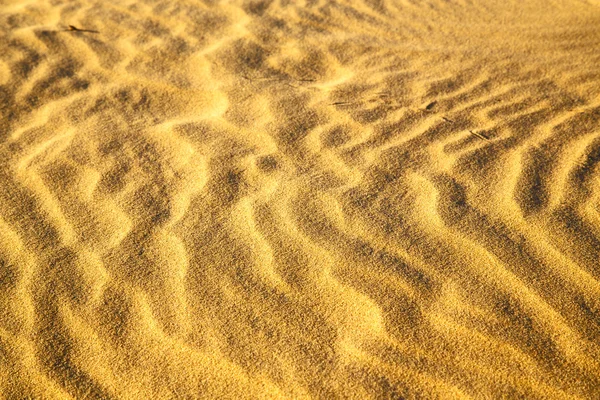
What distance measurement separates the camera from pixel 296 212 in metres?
2.11

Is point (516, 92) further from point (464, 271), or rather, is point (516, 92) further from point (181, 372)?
point (181, 372)

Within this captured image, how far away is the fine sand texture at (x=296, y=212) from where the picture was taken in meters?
1.61

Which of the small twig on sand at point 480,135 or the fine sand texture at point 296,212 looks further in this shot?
the small twig on sand at point 480,135

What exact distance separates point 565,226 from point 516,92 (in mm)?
1059

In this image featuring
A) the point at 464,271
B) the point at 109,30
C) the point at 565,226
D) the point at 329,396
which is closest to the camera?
the point at 329,396

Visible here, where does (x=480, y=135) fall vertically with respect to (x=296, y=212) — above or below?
above

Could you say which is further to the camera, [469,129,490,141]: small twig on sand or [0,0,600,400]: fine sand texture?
[469,129,490,141]: small twig on sand

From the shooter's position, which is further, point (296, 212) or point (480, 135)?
point (480, 135)

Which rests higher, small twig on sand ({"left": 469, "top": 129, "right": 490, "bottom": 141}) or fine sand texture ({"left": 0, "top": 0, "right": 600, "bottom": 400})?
small twig on sand ({"left": 469, "top": 129, "right": 490, "bottom": 141})

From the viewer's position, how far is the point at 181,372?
5.18ft

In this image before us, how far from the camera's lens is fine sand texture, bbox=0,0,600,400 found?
1605 mm

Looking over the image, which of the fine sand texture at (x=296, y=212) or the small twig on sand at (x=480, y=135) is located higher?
the small twig on sand at (x=480, y=135)

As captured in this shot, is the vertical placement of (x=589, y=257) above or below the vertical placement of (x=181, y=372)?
above

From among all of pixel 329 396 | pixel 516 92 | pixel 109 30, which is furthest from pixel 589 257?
pixel 109 30
